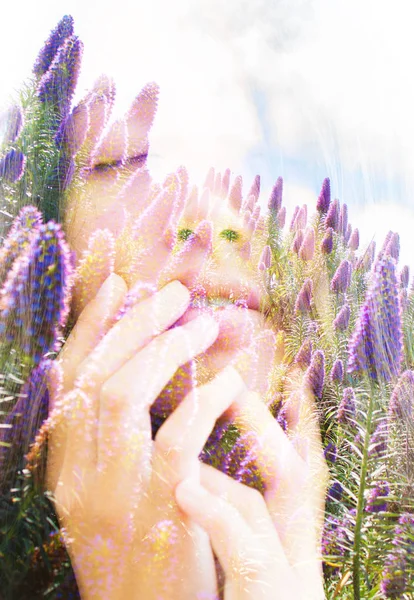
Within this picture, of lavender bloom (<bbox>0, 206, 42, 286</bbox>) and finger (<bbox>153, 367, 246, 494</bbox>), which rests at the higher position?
lavender bloom (<bbox>0, 206, 42, 286</bbox>)

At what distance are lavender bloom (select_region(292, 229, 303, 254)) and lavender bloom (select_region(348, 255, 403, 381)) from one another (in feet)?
3.04

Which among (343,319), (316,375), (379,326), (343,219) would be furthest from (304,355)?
(379,326)

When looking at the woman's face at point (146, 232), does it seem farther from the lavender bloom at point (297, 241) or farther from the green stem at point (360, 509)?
the lavender bloom at point (297, 241)

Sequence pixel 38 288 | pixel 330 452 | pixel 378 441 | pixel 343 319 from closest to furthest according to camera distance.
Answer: pixel 38 288 → pixel 378 441 → pixel 330 452 → pixel 343 319

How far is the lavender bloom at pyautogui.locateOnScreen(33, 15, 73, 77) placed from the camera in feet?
1.40

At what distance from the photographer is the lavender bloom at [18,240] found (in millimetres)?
243

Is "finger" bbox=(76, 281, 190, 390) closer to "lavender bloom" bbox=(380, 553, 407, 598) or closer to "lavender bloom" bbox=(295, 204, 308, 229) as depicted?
"lavender bloom" bbox=(380, 553, 407, 598)

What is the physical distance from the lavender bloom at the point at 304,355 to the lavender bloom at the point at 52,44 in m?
0.59

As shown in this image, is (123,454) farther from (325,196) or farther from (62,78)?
(325,196)

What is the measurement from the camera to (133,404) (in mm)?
254

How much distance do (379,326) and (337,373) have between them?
48cm

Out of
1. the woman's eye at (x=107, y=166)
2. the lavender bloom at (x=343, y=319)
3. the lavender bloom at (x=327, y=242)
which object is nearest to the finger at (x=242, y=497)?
the woman's eye at (x=107, y=166)

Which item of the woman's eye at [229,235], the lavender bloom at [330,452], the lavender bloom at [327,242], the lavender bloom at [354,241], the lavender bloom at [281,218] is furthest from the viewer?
the lavender bloom at [281,218]
